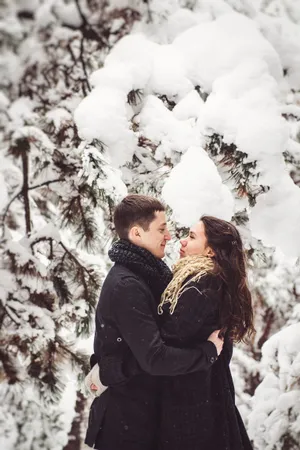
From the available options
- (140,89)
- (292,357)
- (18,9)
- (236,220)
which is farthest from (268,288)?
(18,9)

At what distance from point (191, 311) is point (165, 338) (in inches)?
8.1

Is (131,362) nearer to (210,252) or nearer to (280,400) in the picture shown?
(210,252)

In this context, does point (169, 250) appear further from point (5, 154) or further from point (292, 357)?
point (292, 357)

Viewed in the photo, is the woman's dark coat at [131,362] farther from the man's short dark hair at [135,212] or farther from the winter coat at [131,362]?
the man's short dark hair at [135,212]

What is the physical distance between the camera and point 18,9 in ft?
6.56

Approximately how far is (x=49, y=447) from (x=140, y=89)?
18.0ft

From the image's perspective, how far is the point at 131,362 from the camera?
2193mm

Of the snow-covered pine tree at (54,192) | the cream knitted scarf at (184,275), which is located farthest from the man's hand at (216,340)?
the snow-covered pine tree at (54,192)

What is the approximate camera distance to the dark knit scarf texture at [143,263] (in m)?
2.29

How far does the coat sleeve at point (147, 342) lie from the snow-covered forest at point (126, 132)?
53 centimetres

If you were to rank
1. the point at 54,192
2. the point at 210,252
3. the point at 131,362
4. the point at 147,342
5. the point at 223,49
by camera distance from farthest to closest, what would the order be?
the point at 54,192, the point at 223,49, the point at 210,252, the point at 131,362, the point at 147,342

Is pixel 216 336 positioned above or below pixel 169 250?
below

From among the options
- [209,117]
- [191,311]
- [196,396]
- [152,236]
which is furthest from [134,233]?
[196,396]

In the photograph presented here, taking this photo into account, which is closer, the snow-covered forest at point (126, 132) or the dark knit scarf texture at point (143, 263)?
the dark knit scarf texture at point (143, 263)
